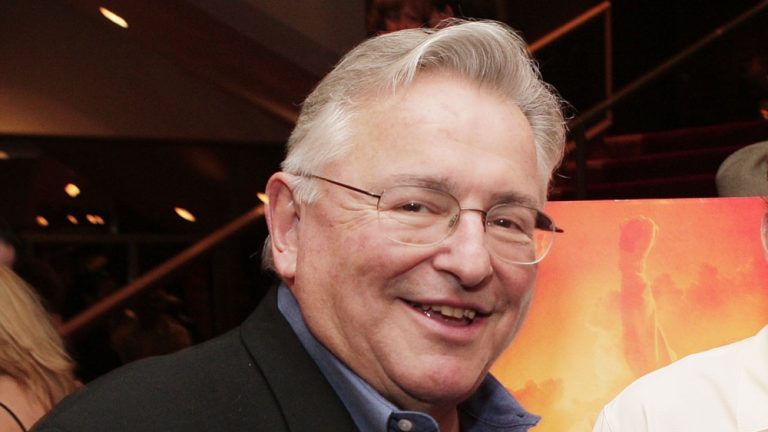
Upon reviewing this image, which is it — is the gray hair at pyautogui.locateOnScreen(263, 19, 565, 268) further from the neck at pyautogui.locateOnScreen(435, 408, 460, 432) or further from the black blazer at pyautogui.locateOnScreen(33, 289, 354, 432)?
the neck at pyautogui.locateOnScreen(435, 408, 460, 432)

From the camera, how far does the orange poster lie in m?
1.70

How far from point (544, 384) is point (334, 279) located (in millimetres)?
480

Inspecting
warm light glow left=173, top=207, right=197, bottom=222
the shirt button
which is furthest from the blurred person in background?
warm light glow left=173, top=207, right=197, bottom=222

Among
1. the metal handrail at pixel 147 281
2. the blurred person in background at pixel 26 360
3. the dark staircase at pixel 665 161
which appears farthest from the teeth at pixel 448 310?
the dark staircase at pixel 665 161

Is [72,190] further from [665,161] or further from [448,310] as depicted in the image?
[448,310]

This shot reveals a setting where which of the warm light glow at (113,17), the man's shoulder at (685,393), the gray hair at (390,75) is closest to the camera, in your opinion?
the gray hair at (390,75)

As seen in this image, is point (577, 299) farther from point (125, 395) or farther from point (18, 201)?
point (18, 201)

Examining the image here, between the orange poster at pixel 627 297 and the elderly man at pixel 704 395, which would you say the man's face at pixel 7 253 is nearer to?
the orange poster at pixel 627 297

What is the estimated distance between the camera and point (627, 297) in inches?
67.4

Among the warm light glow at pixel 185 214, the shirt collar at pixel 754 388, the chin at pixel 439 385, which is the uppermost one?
the warm light glow at pixel 185 214

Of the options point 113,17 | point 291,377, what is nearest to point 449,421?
point 291,377

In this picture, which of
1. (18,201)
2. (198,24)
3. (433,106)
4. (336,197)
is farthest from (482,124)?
(18,201)

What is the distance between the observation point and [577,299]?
→ 172 cm

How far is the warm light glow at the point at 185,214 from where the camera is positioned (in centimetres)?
610
